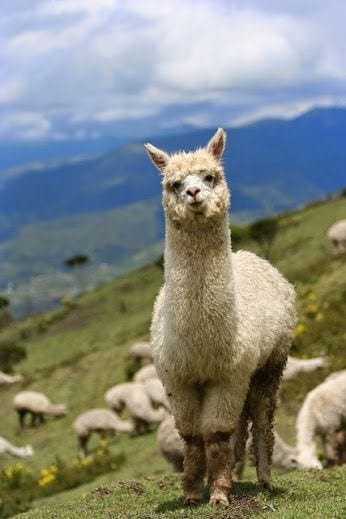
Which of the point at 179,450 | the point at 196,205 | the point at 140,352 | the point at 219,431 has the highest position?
the point at 140,352

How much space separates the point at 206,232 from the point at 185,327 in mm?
1053

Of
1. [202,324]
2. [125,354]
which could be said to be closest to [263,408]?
[202,324]

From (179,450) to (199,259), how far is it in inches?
351

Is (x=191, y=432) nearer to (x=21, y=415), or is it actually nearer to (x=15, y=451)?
(x=15, y=451)

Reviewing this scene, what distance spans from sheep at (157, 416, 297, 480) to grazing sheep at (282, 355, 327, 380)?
607 cm

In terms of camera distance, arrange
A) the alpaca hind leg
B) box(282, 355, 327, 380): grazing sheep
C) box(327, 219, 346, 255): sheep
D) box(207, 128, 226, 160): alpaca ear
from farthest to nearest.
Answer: box(327, 219, 346, 255): sheep
box(282, 355, 327, 380): grazing sheep
the alpaca hind leg
box(207, 128, 226, 160): alpaca ear

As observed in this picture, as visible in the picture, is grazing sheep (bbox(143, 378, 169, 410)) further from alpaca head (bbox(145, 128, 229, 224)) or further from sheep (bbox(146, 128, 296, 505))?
alpaca head (bbox(145, 128, 229, 224))

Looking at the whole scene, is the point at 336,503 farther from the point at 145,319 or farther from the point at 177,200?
the point at 145,319

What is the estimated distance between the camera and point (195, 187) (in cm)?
830

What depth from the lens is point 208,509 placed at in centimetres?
871

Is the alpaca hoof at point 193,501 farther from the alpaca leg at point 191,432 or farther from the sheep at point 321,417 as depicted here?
the sheep at point 321,417

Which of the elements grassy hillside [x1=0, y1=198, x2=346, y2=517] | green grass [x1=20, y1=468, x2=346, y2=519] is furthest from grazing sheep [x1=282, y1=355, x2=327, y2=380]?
green grass [x1=20, y1=468, x2=346, y2=519]

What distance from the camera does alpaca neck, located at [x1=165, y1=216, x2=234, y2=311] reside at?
8.68 m

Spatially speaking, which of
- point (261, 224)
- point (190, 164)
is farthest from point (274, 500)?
point (261, 224)
